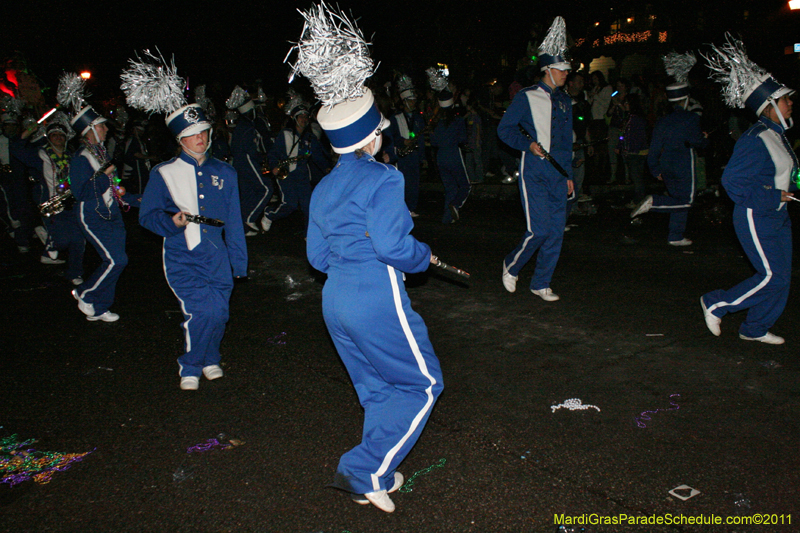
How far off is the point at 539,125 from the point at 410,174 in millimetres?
4732

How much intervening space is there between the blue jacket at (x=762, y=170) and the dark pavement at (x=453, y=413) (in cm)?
109

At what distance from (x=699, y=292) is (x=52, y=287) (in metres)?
7.35

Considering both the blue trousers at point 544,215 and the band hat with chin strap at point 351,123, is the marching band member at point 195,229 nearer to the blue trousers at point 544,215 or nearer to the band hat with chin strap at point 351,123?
the band hat with chin strap at point 351,123

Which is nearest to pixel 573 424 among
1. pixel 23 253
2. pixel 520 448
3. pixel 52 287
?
pixel 520 448

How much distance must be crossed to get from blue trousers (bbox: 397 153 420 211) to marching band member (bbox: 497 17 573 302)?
4484mm

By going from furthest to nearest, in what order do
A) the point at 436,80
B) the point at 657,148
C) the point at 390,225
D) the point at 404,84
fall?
the point at 436,80 < the point at 404,84 < the point at 657,148 < the point at 390,225

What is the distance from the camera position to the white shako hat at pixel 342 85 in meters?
2.75

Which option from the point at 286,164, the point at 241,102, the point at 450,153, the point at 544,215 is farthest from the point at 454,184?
the point at 544,215

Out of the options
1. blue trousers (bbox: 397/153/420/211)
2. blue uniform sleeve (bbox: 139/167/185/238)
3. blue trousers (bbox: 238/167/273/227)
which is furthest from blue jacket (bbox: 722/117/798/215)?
blue trousers (bbox: 238/167/273/227)

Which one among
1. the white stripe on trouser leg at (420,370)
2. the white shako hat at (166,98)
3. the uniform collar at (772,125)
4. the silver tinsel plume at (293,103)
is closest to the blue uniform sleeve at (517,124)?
the uniform collar at (772,125)

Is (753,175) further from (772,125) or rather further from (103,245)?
(103,245)

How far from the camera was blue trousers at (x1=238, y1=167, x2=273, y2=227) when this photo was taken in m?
9.86

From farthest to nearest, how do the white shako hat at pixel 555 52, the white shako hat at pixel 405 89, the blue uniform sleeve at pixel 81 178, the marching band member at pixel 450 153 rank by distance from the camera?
the white shako hat at pixel 405 89 < the marching band member at pixel 450 153 < the blue uniform sleeve at pixel 81 178 < the white shako hat at pixel 555 52

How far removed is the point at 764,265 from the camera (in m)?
4.36
